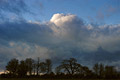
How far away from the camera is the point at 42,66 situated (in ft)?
261

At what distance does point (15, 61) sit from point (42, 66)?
14.0 metres

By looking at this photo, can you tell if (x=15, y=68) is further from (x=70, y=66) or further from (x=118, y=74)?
(x=118, y=74)

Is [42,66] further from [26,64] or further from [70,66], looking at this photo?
[70,66]

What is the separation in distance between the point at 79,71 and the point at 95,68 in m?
15.3

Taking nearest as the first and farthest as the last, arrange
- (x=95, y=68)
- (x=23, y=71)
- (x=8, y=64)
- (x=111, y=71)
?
1. (x=111, y=71)
2. (x=95, y=68)
3. (x=23, y=71)
4. (x=8, y=64)

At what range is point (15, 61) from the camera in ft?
265

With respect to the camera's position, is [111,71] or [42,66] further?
[42,66]

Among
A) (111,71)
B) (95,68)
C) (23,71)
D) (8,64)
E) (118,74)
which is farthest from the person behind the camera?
(8,64)

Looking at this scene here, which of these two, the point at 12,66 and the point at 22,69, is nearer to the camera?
the point at 22,69

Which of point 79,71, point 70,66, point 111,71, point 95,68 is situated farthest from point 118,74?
point 70,66

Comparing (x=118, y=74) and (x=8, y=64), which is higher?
(x=8, y=64)

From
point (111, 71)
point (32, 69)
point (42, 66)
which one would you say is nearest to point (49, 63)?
point (42, 66)

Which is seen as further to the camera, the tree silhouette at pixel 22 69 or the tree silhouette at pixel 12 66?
the tree silhouette at pixel 12 66

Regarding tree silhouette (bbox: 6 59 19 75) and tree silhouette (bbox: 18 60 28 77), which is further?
tree silhouette (bbox: 6 59 19 75)
